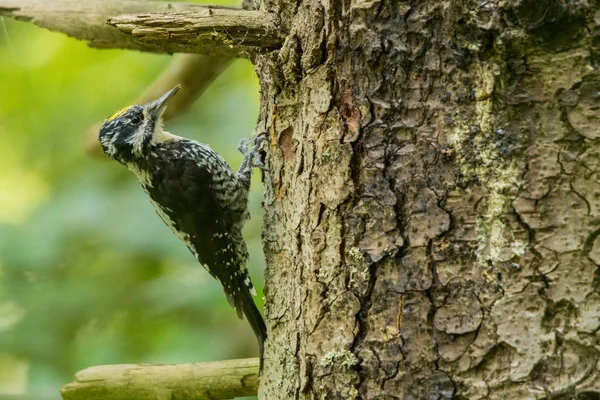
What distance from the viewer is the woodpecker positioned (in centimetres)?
352

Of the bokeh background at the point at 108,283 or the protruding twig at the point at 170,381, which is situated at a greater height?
the bokeh background at the point at 108,283

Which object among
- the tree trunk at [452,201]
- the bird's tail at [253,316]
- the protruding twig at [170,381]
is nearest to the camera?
the tree trunk at [452,201]

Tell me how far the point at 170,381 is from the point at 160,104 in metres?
1.57

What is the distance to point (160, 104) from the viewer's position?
11.7 feet

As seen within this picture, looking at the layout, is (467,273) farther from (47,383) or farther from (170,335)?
(47,383)

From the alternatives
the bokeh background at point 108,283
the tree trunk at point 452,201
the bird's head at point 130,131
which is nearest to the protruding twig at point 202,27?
the tree trunk at point 452,201

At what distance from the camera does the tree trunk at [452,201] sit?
1.68 meters

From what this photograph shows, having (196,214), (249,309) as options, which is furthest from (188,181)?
(249,309)

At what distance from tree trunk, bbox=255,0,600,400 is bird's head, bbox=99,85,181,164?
5.95ft

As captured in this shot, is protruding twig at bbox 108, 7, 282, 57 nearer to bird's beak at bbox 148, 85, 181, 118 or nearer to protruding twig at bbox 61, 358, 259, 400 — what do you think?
protruding twig at bbox 61, 358, 259, 400

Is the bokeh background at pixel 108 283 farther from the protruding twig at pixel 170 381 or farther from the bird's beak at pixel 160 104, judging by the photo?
the protruding twig at pixel 170 381

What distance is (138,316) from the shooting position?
417cm

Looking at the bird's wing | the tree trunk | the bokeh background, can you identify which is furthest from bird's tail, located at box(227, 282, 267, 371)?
the tree trunk

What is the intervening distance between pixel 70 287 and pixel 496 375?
9.86 ft
